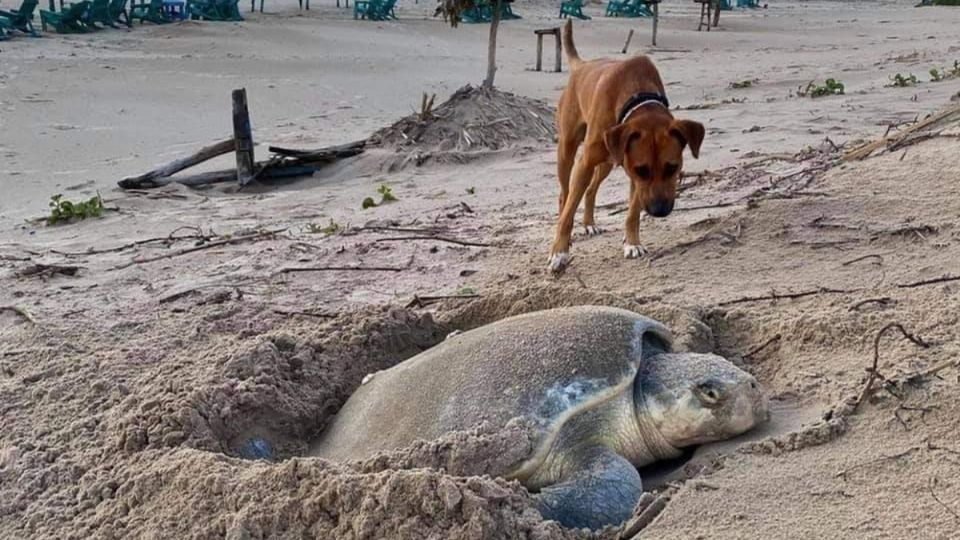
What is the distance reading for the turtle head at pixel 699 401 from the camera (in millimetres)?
2297

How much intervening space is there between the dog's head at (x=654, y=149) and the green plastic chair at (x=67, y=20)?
19511 mm

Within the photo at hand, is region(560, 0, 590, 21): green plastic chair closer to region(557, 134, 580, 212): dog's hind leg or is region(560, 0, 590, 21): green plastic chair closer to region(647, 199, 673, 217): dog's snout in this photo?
region(557, 134, 580, 212): dog's hind leg

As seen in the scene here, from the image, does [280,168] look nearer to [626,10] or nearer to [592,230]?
[592,230]

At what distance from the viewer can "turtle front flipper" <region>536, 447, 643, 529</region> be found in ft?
6.67

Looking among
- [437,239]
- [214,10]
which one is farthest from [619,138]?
[214,10]

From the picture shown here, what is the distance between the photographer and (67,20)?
20406mm

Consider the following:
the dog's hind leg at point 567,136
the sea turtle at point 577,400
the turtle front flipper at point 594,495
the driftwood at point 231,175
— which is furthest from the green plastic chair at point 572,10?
the turtle front flipper at point 594,495

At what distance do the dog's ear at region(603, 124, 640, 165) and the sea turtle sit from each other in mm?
1159

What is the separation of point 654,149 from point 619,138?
0.14 meters

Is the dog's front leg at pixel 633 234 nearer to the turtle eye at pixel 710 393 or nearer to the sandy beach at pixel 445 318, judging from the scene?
the sandy beach at pixel 445 318

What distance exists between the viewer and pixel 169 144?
33.6 ft

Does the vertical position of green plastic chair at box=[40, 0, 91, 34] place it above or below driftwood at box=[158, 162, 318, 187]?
above

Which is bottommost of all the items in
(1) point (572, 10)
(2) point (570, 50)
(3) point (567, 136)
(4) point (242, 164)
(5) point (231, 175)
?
(5) point (231, 175)

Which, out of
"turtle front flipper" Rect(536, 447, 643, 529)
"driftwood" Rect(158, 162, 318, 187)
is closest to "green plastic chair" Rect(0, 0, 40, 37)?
"driftwood" Rect(158, 162, 318, 187)
